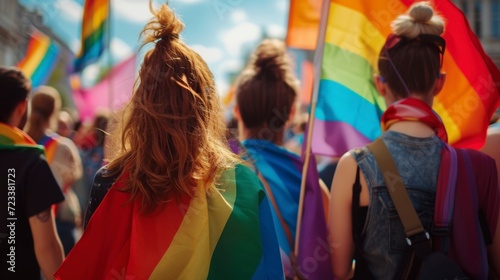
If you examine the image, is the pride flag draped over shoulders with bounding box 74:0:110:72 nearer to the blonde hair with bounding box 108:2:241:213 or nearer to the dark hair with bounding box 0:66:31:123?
the dark hair with bounding box 0:66:31:123

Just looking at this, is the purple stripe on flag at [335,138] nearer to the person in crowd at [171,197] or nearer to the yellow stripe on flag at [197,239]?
the person in crowd at [171,197]

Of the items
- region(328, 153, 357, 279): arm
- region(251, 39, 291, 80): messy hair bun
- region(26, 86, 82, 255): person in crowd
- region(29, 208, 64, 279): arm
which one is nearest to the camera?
region(328, 153, 357, 279): arm

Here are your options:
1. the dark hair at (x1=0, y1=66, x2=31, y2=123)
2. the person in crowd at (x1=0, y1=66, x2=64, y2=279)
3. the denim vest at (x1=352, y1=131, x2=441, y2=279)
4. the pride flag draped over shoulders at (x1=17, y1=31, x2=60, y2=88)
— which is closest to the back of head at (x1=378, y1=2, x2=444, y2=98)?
the denim vest at (x1=352, y1=131, x2=441, y2=279)

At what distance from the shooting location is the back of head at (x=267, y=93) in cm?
327

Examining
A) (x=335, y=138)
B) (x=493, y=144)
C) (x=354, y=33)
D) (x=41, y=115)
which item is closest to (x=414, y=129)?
(x=493, y=144)

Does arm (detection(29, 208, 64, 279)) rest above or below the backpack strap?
below

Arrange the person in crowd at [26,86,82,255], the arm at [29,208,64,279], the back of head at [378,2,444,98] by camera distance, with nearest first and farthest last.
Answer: the back of head at [378,2,444,98], the arm at [29,208,64,279], the person in crowd at [26,86,82,255]

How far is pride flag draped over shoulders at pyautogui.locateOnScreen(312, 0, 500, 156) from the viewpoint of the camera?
296cm

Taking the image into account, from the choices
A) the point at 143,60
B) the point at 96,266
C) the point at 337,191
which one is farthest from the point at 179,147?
the point at 337,191

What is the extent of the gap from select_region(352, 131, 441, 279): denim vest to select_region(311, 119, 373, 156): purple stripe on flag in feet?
2.36

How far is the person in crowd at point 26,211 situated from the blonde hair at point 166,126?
0.77m

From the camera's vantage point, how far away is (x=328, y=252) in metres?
2.46

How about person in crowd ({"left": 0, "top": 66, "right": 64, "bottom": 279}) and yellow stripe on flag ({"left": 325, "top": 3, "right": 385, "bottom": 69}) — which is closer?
person in crowd ({"left": 0, "top": 66, "right": 64, "bottom": 279})

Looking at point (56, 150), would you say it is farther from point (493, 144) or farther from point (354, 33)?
point (493, 144)
